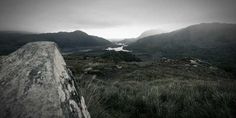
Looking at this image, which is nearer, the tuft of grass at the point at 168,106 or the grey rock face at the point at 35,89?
the grey rock face at the point at 35,89

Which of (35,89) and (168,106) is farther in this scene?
(168,106)

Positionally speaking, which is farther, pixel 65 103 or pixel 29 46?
pixel 29 46

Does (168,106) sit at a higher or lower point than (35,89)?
lower

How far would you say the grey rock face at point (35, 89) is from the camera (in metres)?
1.54

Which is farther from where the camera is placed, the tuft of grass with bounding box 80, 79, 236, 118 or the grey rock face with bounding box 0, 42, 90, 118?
the tuft of grass with bounding box 80, 79, 236, 118

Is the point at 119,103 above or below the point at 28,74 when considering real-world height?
below

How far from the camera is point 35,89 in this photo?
1721mm

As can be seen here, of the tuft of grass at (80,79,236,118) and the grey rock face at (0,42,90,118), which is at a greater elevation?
the grey rock face at (0,42,90,118)

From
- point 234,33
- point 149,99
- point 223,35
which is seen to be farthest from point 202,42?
point 149,99

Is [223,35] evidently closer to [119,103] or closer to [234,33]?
[234,33]

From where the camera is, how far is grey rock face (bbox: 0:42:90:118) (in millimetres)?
1544

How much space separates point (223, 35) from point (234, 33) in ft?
49.7

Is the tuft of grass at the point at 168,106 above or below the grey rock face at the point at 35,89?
below

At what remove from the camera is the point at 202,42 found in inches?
7185
